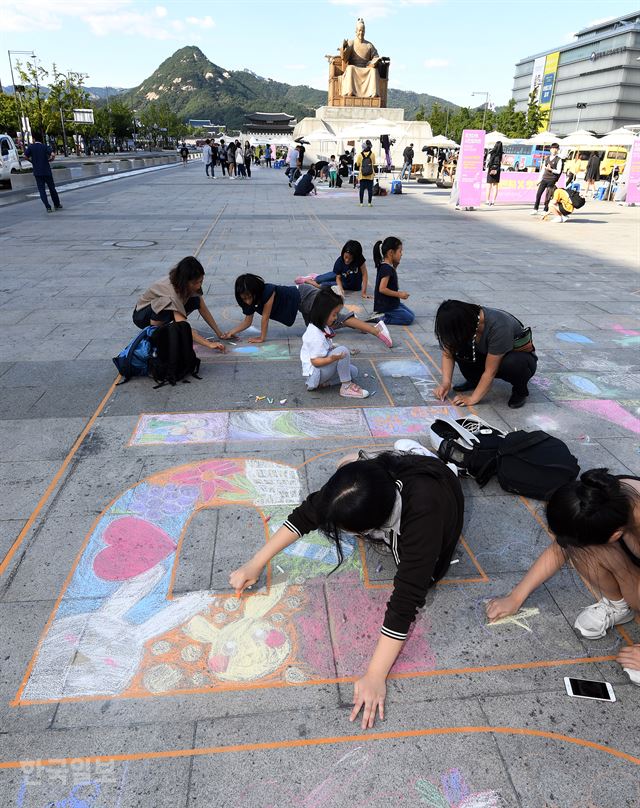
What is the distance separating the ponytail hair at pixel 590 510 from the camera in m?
2.10

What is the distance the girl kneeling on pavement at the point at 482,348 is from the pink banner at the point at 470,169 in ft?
52.7

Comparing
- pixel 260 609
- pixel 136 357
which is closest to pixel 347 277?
pixel 136 357

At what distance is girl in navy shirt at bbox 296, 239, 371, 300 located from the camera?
7949mm

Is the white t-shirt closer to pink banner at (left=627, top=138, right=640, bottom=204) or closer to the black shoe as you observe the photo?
the black shoe

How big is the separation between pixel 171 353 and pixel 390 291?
3077 millimetres

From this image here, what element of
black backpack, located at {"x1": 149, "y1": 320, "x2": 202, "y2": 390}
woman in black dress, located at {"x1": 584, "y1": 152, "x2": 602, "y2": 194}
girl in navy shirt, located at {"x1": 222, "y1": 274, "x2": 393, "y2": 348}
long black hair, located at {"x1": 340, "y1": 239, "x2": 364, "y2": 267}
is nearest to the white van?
long black hair, located at {"x1": 340, "y1": 239, "x2": 364, "y2": 267}

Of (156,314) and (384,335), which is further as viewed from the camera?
(384,335)

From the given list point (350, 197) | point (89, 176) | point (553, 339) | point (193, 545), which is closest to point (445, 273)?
point (553, 339)

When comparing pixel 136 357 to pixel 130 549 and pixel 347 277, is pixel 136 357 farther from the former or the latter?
pixel 347 277

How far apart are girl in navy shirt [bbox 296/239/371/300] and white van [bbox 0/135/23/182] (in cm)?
2047

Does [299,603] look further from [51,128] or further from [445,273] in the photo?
[51,128]

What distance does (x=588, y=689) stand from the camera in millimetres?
2420

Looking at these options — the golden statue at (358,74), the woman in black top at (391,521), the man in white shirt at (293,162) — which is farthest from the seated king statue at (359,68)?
the woman in black top at (391,521)

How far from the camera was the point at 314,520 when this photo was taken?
2518 millimetres
